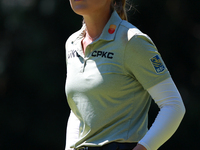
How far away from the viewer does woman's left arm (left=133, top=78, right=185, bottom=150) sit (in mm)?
1353

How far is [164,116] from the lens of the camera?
1.37m

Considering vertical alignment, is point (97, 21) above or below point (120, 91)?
above

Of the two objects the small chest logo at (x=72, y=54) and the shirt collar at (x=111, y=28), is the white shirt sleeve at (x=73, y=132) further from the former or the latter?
the shirt collar at (x=111, y=28)

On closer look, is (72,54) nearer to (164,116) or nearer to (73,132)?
(73,132)

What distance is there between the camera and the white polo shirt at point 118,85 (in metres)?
1.41

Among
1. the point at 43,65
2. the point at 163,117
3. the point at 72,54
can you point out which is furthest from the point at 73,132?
the point at 43,65

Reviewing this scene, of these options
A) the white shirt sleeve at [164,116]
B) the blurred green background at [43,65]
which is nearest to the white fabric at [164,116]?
the white shirt sleeve at [164,116]

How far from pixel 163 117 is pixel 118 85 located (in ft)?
0.73

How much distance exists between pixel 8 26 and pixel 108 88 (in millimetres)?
3270

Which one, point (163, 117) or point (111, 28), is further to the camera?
point (111, 28)

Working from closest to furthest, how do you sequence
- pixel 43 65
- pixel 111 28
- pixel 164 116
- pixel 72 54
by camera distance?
1. pixel 164 116
2. pixel 111 28
3. pixel 72 54
4. pixel 43 65

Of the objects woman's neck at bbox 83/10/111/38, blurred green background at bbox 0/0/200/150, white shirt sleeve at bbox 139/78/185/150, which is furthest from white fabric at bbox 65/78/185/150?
blurred green background at bbox 0/0/200/150

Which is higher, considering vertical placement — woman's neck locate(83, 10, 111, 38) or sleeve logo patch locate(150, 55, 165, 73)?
woman's neck locate(83, 10, 111, 38)

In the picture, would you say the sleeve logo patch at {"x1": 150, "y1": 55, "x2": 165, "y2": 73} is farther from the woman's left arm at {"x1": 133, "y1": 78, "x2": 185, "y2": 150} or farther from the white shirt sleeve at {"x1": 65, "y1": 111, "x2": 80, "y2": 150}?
the white shirt sleeve at {"x1": 65, "y1": 111, "x2": 80, "y2": 150}
